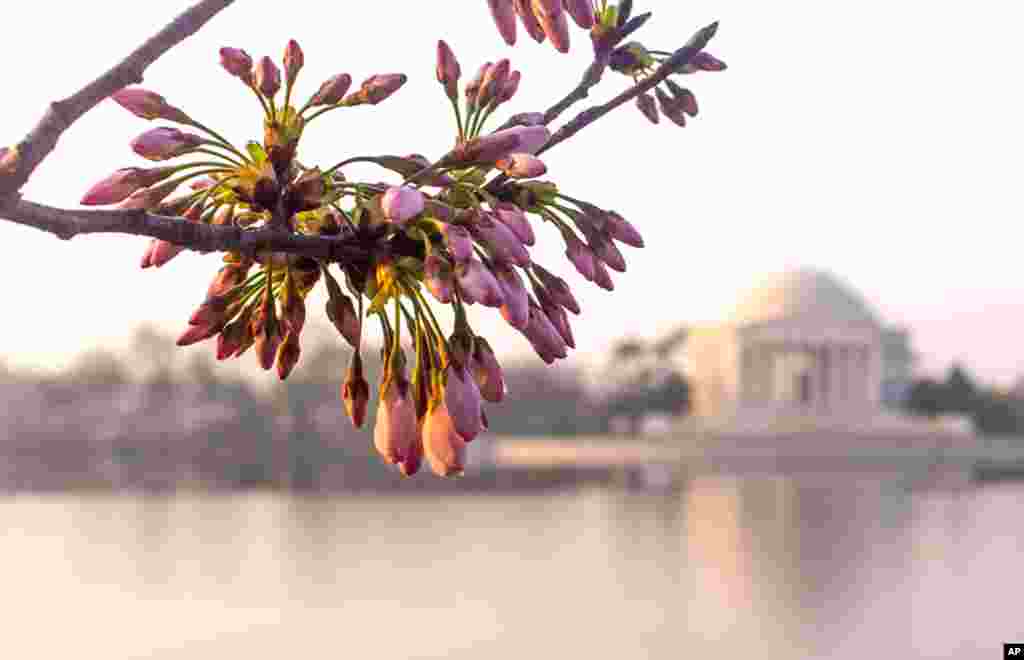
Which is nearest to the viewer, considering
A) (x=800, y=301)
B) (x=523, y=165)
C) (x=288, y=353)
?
(x=523, y=165)

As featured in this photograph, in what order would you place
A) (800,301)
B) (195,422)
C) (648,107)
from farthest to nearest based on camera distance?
(800,301) → (195,422) → (648,107)

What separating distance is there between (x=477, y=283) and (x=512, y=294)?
3cm

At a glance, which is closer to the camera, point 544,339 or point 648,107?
point 544,339

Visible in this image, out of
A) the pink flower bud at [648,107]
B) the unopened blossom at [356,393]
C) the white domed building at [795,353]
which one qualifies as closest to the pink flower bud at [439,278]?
the unopened blossom at [356,393]

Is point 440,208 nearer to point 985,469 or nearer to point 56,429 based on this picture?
point 985,469

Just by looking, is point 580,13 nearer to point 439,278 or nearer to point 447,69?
point 447,69

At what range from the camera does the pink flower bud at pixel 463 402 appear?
87 cm

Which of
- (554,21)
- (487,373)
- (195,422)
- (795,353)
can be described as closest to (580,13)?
(554,21)

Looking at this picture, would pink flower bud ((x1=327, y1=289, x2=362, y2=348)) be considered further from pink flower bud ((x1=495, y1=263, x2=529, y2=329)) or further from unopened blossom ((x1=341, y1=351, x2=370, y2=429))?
pink flower bud ((x1=495, y1=263, x2=529, y2=329))

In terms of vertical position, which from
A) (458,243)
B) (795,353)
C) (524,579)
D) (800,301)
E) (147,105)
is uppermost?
(800,301)

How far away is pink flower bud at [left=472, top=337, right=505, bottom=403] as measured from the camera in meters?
0.90

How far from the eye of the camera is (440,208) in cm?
81

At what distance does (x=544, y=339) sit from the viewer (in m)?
0.87

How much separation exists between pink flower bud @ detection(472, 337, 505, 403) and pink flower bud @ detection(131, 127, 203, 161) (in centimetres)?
23
